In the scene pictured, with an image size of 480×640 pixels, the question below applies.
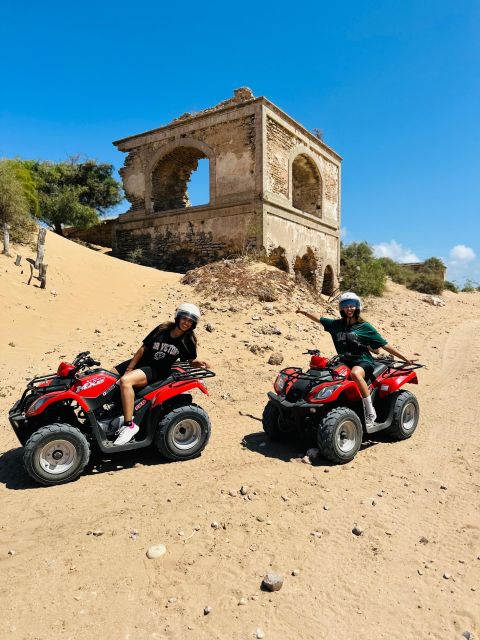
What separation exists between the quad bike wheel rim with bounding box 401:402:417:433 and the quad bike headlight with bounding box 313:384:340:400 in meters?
1.18

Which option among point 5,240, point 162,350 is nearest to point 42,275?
point 5,240

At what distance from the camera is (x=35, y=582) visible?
8.37ft

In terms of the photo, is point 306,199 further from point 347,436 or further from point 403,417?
point 347,436

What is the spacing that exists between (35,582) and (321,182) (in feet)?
65.7

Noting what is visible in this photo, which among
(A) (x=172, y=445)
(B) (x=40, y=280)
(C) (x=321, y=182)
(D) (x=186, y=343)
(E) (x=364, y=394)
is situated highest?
(C) (x=321, y=182)

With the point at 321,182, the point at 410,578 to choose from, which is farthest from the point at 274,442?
the point at 321,182

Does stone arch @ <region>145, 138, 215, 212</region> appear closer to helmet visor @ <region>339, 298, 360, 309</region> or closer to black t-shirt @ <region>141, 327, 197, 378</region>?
helmet visor @ <region>339, 298, 360, 309</region>

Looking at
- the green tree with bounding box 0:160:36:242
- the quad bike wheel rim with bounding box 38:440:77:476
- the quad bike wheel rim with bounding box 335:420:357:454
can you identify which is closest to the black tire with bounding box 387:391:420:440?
the quad bike wheel rim with bounding box 335:420:357:454

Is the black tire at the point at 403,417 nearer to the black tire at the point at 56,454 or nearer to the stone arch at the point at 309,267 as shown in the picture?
the black tire at the point at 56,454

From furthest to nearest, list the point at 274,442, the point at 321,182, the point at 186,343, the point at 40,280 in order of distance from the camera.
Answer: the point at 321,182
the point at 40,280
the point at 274,442
the point at 186,343

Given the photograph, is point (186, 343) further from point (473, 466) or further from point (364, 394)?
point (473, 466)

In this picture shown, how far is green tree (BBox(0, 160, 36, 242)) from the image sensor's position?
40.0 ft

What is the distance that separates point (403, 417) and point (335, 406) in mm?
971

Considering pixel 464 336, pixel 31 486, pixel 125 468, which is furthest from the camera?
pixel 464 336
